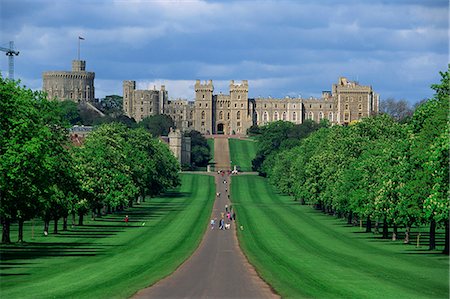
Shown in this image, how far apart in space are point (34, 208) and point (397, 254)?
20.8 m

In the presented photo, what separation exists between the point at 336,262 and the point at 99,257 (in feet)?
40.2

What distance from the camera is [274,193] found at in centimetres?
19825

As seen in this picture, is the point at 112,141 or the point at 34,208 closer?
the point at 34,208

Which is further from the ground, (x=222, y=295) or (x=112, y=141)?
(x=112, y=141)

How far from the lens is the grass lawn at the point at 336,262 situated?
147 ft

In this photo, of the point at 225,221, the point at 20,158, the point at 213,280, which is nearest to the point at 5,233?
the point at 20,158

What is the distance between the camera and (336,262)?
200ft

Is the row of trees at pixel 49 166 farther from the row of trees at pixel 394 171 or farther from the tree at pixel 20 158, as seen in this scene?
the row of trees at pixel 394 171

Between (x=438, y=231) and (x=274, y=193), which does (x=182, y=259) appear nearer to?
(x=438, y=231)

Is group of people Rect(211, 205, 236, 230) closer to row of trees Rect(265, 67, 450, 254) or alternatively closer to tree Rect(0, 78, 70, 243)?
row of trees Rect(265, 67, 450, 254)

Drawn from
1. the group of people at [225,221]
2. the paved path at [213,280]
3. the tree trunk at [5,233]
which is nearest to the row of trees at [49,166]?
the tree trunk at [5,233]

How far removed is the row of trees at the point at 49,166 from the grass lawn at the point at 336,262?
12141mm

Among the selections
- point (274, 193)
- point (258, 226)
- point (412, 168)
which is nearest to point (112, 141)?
point (258, 226)

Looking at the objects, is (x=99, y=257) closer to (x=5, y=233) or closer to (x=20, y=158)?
(x=20, y=158)
